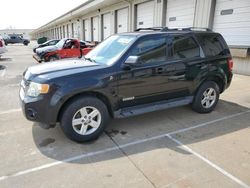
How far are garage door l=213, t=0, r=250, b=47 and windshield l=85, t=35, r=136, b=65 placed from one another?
6.71 meters

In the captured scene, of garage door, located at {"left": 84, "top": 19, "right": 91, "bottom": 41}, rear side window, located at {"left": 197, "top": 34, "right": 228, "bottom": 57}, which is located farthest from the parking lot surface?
garage door, located at {"left": 84, "top": 19, "right": 91, "bottom": 41}

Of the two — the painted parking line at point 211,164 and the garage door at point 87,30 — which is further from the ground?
the garage door at point 87,30

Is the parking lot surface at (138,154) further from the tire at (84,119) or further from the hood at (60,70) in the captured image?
the hood at (60,70)

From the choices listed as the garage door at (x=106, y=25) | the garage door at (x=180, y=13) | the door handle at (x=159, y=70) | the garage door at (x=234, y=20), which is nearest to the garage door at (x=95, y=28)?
the garage door at (x=106, y=25)

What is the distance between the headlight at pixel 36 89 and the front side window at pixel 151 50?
61.7 inches

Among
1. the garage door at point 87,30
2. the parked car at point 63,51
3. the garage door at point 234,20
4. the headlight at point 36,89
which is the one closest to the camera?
the headlight at point 36,89

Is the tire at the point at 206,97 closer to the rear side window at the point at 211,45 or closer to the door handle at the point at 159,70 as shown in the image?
the rear side window at the point at 211,45

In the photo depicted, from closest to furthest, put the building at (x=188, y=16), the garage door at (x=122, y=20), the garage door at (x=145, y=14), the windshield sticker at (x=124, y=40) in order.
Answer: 1. the windshield sticker at (x=124, y=40)
2. the building at (x=188, y=16)
3. the garage door at (x=145, y=14)
4. the garage door at (x=122, y=20)

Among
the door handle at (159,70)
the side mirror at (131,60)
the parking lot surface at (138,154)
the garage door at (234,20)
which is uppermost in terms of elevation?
the garage door at (234,20)

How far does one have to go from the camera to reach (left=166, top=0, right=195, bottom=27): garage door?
11.3 meters

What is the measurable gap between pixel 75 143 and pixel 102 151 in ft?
1.68

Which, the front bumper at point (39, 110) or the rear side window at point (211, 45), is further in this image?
the rear side window at point (211, 45)

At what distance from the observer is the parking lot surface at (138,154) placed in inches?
111

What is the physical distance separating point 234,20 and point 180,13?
10.9ft
